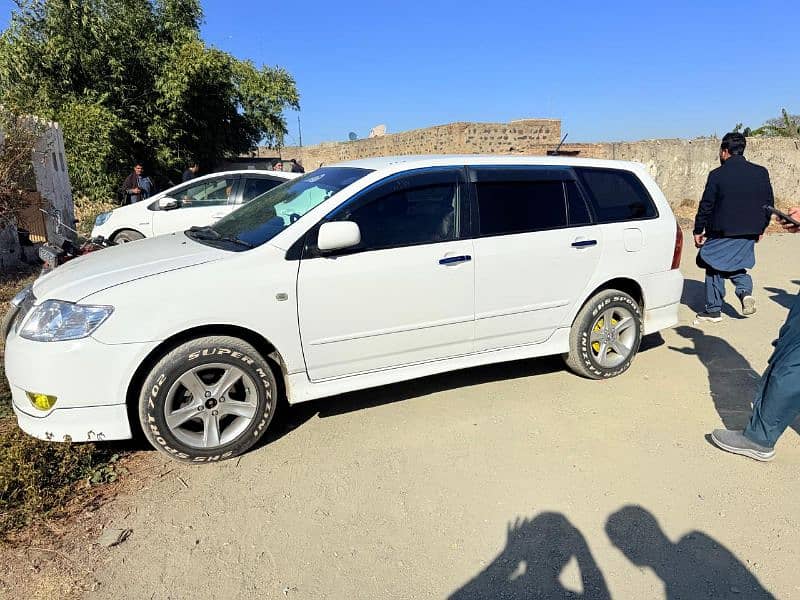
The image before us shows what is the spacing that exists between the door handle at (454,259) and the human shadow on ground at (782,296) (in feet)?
17.0

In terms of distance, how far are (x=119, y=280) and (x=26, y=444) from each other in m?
1.12

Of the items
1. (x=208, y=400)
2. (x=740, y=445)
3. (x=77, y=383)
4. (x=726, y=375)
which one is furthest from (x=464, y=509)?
(x=726, y=375)

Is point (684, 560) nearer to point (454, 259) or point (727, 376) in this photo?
point (454, 259)

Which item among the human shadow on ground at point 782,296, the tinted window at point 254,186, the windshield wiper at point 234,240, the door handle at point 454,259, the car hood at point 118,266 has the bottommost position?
the human shadow on ground at point 782,296

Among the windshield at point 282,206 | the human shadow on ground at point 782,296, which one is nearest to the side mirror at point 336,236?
the windshield at point 282,206

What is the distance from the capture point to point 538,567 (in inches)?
101

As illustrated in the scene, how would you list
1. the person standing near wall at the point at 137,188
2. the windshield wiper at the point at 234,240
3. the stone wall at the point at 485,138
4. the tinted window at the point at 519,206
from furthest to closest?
the stone wall at the point at 485,138
the person standing near wall at the point at 137,188
the tinted window at the point at 519,206
the windshield wiper at the point at 234,240

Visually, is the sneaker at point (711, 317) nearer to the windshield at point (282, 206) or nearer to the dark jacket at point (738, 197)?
the dark jacket at point (738, 197)

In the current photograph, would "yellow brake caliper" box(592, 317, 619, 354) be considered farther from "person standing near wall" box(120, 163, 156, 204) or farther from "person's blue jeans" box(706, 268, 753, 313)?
"person standing near wall" box(120, 163, 156, 204)

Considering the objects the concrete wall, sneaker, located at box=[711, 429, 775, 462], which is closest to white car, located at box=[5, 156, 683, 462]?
sneaker, located at box=[711, 429, 775, 462]

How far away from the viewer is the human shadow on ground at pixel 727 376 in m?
4.04

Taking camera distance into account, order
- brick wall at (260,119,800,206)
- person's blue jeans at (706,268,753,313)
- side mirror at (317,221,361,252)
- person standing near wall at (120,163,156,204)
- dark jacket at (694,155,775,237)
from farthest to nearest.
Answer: brick wall at (260,119,800,206), person standing near wall at (120,163,156,204), person's blue jeans at (706,268,753,313), dark jacket at (694,155,775,237), side mirror at (317,221,361,252)

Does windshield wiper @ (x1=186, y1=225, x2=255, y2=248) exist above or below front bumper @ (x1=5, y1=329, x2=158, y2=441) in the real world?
above

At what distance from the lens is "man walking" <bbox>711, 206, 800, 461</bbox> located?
3080mm
